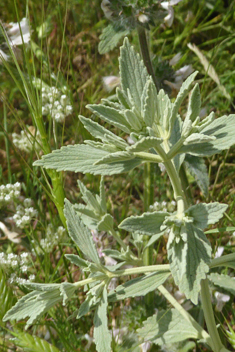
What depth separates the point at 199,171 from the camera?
148cm

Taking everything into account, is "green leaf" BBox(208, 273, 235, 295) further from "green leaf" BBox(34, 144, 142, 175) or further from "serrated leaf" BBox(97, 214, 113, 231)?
"green leaf" BBox(34, 144, 142, 175)

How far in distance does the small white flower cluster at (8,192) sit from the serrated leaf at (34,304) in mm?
507

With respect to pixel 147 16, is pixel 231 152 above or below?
below

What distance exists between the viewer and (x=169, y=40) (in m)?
2.35

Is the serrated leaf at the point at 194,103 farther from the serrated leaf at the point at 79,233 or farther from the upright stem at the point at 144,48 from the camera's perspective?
the upright stem at the point at 144,48

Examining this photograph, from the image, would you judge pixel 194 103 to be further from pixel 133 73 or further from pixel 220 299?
pixel 220 299

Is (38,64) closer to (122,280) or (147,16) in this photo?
(147,16)

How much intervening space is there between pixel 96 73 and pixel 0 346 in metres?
1.43

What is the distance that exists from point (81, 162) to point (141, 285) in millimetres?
368

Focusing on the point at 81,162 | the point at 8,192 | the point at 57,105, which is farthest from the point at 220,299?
the point at 57,105

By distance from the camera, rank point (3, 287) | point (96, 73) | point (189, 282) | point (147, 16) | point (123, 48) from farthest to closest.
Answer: point (96, 73)
point (147, 16)
point (3, 287)
point (123, 48)
point (189, 282)

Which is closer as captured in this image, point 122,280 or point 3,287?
point 3,287

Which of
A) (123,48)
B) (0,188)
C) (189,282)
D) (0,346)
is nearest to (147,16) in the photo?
(123,48)

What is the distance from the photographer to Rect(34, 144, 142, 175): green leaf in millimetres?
1033
